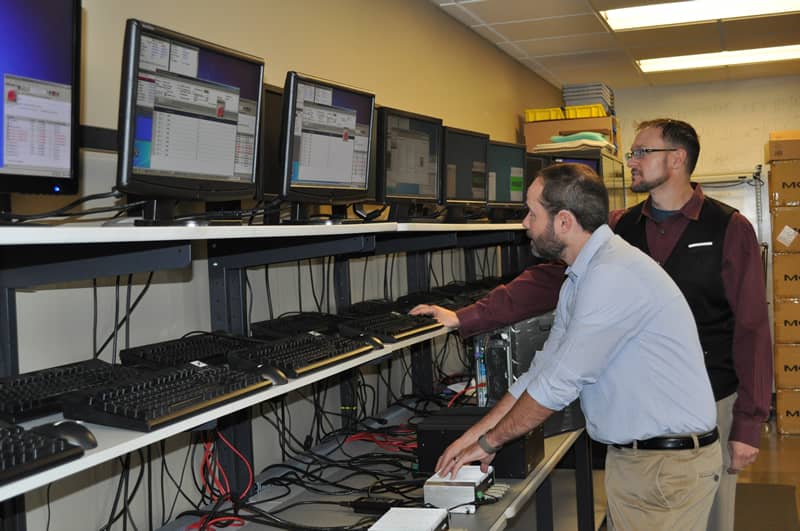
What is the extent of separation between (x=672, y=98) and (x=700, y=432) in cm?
567

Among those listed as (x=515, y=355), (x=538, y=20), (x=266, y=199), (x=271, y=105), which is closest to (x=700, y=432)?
(x=515, y=355)

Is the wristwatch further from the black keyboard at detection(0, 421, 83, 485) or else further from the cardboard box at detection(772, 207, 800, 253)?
the cardboard box at detection(772, 207, 800, 253)

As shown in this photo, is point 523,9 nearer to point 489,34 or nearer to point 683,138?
point 489,34

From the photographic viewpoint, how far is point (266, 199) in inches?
86.4

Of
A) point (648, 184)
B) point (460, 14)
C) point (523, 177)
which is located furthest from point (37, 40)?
point (460, 14)

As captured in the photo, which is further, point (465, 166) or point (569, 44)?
point (569, 44)

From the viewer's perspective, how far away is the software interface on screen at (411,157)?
2752 mm

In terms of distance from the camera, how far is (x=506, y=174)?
12.6 ft

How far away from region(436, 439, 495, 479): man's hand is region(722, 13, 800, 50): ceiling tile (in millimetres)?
3747

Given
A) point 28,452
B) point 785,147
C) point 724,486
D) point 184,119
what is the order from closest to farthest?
point 28,452 < point 184,119 < point 724,486 < point 785,147

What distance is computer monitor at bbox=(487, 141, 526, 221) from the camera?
371 centimetres

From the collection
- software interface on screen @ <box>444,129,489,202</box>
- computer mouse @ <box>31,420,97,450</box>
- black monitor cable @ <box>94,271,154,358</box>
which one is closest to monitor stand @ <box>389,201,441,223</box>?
software interface on screen @ <box>444,129,489,202</box>

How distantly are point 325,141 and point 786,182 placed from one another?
4.37m

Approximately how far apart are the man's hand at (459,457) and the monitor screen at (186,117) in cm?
82
